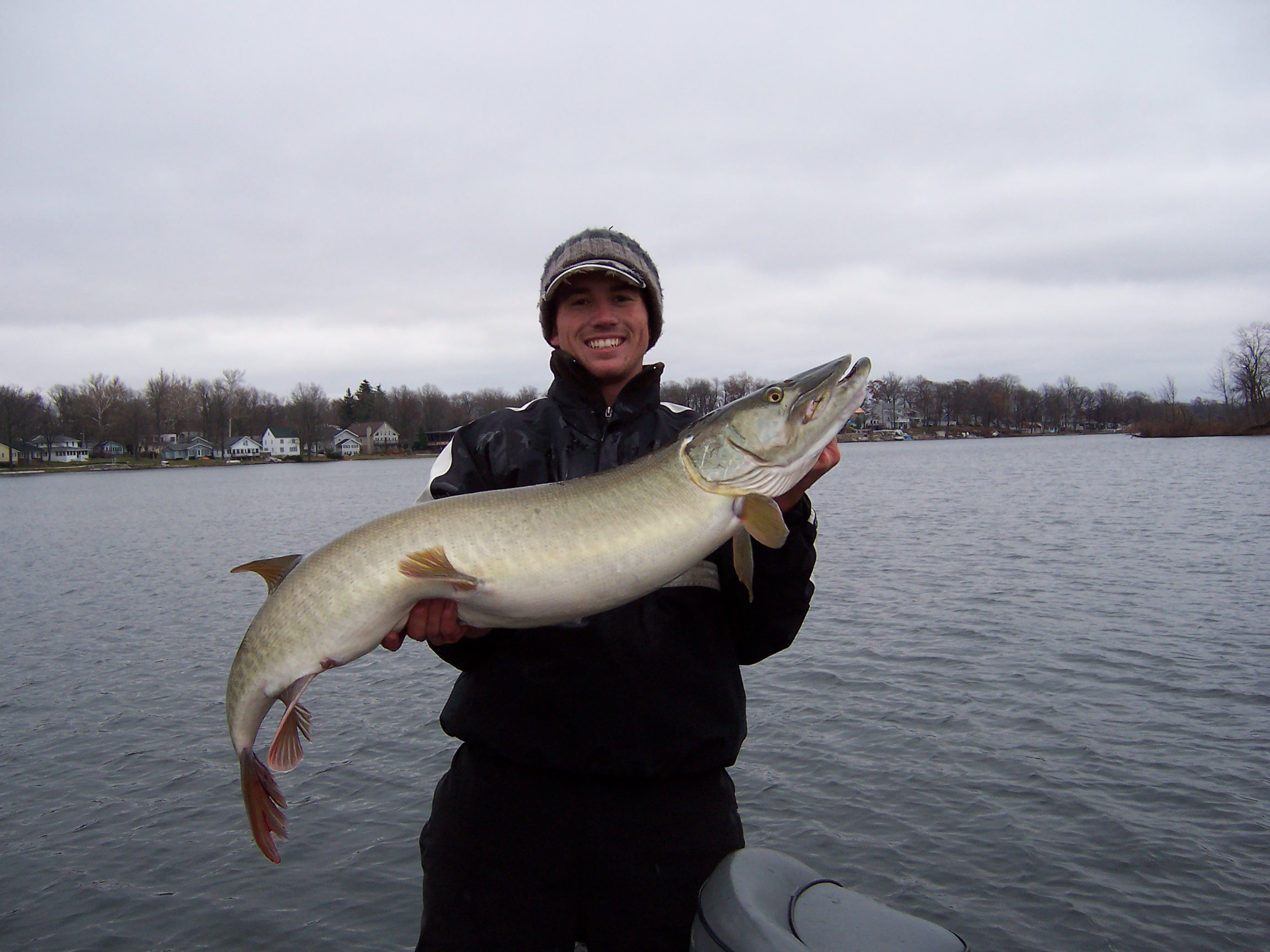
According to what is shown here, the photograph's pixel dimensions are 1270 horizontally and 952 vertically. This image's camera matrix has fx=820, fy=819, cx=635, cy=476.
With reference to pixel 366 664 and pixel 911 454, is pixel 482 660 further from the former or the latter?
pixel 911 454

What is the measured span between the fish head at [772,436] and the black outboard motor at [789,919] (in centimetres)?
117

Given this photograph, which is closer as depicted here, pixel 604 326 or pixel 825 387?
pixel 825 387

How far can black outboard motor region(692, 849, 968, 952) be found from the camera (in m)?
2.26

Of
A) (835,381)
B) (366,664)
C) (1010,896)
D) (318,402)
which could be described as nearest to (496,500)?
(835,381)

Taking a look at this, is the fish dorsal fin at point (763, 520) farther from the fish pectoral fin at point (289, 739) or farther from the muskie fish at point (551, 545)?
the fish pectoral fin at point (289, 739)

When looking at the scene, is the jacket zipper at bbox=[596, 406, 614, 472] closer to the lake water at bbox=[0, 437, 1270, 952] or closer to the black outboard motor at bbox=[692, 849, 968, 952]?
the black outboard motor at bbox=[692, 849, 968, 952]

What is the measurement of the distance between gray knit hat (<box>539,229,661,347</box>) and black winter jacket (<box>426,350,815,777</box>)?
61cm

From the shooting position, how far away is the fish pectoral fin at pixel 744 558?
97.3 inches

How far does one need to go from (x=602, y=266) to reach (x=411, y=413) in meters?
114

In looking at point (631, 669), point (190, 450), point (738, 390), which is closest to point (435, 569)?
point (631, 669)

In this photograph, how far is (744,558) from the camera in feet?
8.16

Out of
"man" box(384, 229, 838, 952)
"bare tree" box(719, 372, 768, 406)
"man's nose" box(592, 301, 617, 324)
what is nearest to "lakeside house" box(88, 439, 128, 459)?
"bare tree" box(719, 372, 768, 406)

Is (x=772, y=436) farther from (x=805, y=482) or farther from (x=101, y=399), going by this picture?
(x=101, y=399)

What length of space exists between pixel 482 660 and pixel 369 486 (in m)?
46.3
